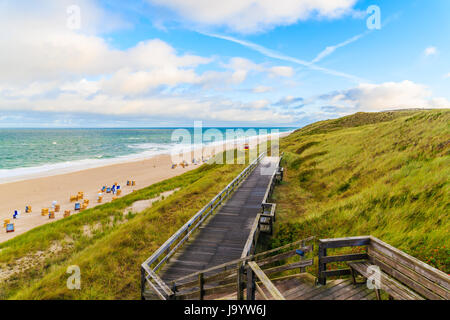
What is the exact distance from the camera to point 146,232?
41.4ft

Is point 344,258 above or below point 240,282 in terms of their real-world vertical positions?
above

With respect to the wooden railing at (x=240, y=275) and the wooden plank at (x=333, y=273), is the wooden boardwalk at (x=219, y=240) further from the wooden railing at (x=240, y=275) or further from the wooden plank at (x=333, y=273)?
the wooden plank at (x=333, y=273)

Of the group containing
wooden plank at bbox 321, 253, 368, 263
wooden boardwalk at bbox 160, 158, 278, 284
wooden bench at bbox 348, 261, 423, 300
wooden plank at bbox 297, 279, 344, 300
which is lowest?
wooden boardwalk at bbox 160, 158, 278, 284

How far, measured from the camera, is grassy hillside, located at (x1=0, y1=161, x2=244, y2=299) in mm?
8695

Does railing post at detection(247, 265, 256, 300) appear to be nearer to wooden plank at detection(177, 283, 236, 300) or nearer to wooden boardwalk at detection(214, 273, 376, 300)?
wooden boardwalk at detection(214, 273, 376, 300)

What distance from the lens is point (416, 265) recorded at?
4.25m

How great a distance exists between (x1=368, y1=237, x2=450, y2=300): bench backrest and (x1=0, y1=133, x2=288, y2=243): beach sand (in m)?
20.4

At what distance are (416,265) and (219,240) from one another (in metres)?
6.99

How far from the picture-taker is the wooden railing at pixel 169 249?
6789mm

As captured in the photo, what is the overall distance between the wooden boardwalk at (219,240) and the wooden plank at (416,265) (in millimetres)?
5107

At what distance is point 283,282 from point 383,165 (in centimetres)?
1192

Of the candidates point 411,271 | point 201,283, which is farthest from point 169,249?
point 411,271

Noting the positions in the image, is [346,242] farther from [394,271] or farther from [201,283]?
[201,283]

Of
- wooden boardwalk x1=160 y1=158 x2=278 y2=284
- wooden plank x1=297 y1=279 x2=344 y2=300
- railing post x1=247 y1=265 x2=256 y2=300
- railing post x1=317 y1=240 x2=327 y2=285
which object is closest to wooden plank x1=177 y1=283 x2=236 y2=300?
wooden boardwalk x1=160 y1=158 x2=278 y2=284
